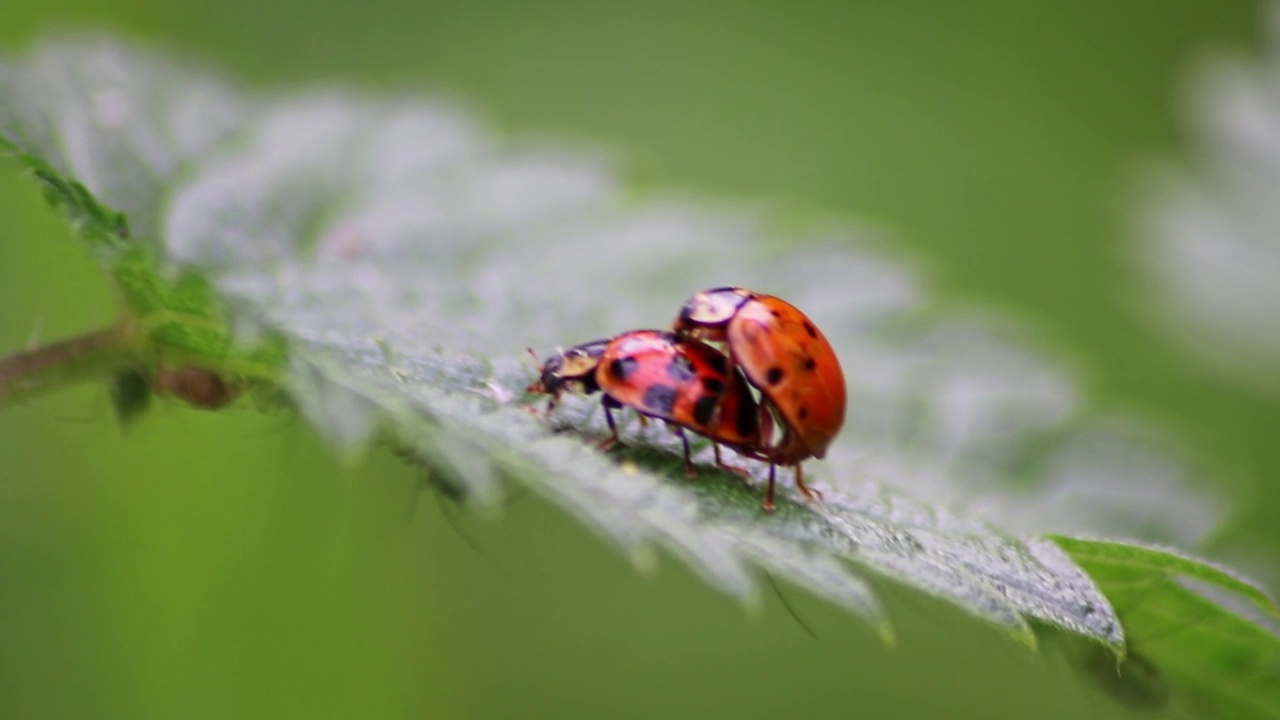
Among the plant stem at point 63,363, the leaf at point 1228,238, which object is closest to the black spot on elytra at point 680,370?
the plant stem at point 63,363

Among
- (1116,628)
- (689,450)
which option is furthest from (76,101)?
(1116,628)

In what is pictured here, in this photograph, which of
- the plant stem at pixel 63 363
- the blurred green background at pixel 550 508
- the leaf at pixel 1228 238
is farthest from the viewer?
the leaf at pixel 1228 238

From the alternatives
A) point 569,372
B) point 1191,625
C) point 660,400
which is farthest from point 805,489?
point 1191,625

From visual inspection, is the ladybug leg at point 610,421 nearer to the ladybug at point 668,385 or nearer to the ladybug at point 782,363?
the ladybug at point 668,385

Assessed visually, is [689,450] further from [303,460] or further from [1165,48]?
[1165,48]

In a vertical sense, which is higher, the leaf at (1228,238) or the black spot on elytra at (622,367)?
the leaf at (1228,238)

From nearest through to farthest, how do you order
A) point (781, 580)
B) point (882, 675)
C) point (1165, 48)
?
point (781, 580) < point (882, 675) < point (1165, 48)
